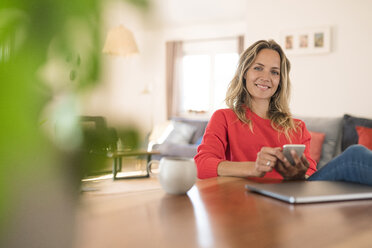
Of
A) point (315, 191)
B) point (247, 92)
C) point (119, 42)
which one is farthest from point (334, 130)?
point (119, 42)

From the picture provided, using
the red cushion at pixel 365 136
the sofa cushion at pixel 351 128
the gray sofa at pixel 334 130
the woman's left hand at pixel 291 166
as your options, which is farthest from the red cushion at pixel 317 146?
the woman's left hand at pixel 291 166

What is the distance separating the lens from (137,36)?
0.80 feet

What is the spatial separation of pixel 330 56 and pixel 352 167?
3573 mm

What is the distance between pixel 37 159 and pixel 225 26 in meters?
7.51

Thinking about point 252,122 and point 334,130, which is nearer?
point 252,122

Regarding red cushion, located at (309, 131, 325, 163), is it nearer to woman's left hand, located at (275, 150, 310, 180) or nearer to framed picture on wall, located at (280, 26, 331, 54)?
framed picture on wall, located at (280, 26, 331, 54)

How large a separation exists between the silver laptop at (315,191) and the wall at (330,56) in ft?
11.4

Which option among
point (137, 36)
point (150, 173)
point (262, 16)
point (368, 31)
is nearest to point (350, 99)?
point (368, 31)

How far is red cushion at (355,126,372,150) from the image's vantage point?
12.2ft

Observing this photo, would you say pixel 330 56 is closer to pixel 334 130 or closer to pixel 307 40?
pixel 307 40

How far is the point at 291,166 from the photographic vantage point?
129 centimetres

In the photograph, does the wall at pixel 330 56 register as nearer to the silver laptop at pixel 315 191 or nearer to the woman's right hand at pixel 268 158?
the woman's right hand at pixel 268 158

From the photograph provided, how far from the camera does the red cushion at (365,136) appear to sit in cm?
373

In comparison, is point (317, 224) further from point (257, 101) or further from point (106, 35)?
point (257, 101)
